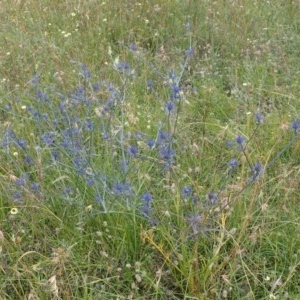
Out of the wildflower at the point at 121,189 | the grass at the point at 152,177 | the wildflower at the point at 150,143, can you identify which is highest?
the wildflower at the point at 150,143

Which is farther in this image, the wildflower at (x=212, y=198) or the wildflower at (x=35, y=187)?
the wildflower at (x=35, y=187)

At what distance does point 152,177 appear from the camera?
2201mm

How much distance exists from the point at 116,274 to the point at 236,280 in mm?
428

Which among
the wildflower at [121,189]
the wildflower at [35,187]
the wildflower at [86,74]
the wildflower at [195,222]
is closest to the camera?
the wildflower at [195,222]

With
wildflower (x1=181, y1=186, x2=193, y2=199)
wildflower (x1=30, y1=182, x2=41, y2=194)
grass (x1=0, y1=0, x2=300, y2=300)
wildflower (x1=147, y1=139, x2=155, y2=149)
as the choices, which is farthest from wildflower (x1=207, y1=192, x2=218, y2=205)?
wildflower (x1=30, y1=182, x2=41, y2=194)

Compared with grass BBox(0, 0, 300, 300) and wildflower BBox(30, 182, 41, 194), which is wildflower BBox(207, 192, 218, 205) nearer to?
grass BBox(0, 0, 300, 300)

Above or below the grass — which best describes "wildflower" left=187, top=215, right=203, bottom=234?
above

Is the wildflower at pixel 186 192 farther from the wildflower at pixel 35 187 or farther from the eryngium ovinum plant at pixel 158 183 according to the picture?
the wildflower at pixel 35 187

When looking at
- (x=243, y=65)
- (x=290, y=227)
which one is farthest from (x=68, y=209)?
(x=243, y=65)

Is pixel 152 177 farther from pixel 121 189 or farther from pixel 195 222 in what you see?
pixel 195 222

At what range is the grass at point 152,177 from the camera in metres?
1.80

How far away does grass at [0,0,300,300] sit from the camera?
1797 mm

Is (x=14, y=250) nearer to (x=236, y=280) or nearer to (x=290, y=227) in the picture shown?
(x=236, y=280)

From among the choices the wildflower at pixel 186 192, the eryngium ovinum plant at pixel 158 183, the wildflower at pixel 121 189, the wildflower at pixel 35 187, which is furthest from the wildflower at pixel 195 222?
the wildflower at pixel 35 187
